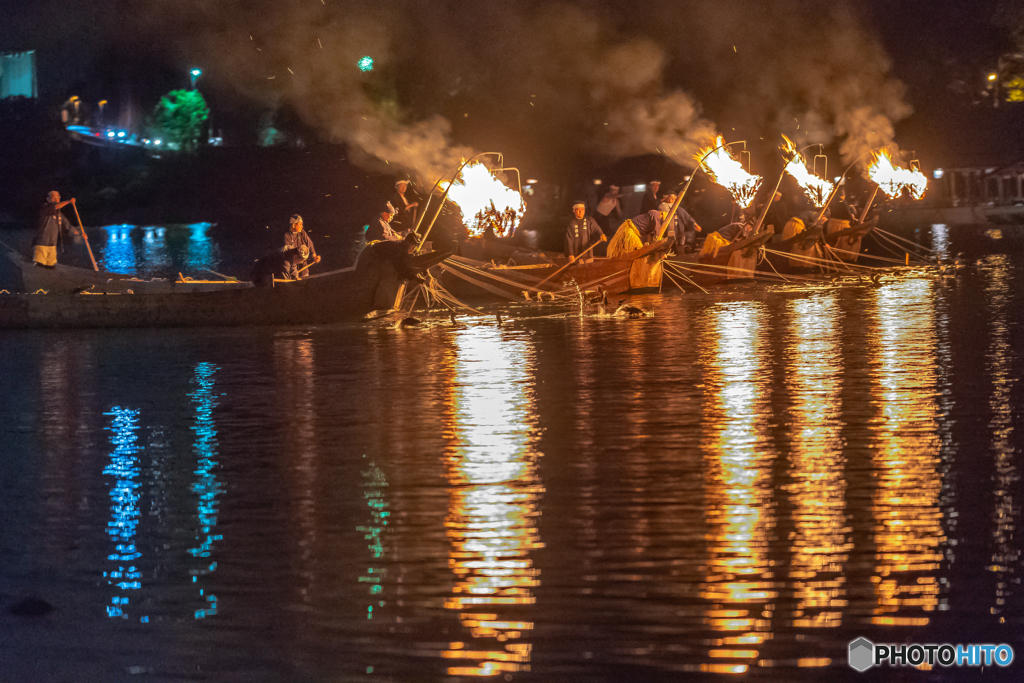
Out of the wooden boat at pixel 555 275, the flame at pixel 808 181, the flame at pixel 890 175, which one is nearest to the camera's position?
the wooden boat at pixel 555 275

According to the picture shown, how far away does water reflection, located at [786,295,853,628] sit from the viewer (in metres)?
5.63

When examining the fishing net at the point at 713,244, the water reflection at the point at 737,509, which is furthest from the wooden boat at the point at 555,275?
the water reflection at the point at 737,509

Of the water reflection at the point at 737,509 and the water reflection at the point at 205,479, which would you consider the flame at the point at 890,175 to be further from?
the water reflection at the point at 205,479

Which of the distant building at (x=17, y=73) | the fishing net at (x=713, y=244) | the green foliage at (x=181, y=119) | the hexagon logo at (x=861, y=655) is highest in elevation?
the distant building at (x=17, y=73)

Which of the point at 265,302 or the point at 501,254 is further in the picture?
the point at 501,254

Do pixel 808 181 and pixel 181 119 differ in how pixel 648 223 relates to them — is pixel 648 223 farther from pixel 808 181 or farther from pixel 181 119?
pixel 181 119

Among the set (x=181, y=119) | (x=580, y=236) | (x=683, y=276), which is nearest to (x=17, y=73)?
(x=181, y=119)

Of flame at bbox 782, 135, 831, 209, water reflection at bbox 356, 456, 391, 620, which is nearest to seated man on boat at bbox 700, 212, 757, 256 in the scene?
flame at bbox 782, 135, 831, 209

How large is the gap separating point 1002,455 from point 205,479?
209 inches

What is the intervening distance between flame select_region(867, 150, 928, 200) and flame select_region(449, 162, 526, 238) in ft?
42.9

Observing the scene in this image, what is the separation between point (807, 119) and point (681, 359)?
29491mm

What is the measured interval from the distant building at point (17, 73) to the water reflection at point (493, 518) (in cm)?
9451

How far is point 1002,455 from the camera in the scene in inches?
320

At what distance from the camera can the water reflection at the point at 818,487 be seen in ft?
18.5
